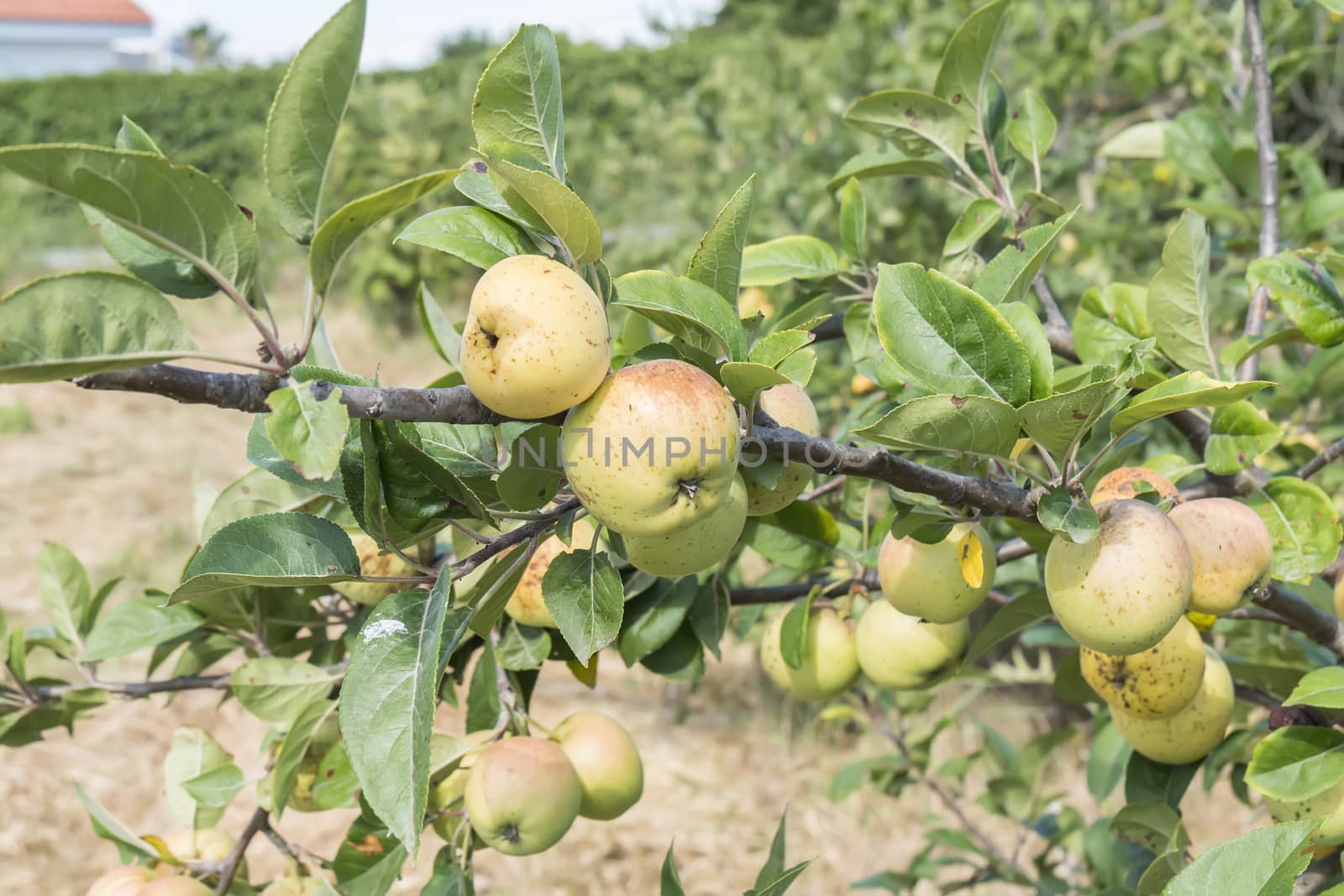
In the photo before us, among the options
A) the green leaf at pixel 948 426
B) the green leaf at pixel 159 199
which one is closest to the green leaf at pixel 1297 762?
the green leaf at pixel 948 426

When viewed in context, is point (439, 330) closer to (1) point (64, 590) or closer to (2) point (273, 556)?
(2) point (273, 556)

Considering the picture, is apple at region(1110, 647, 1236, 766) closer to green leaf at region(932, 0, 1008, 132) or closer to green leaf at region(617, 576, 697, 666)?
green leaf at region(617, 576, 697, 666)

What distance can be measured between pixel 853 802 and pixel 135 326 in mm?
2759

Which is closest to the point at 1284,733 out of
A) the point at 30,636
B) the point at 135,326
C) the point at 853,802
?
the point at 135,326

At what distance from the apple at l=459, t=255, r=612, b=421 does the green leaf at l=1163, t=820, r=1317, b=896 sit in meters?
0.50

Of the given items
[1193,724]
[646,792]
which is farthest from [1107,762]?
[646,792]

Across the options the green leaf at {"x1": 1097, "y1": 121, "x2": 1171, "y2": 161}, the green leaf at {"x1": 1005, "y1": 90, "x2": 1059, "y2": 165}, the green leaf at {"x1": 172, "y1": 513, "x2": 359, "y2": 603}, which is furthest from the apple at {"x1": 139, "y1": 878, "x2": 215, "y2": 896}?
the green leaf at {"x1": 1097, "y1": 121, "x2": 1171, "y2": 161}

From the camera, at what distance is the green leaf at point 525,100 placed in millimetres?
681

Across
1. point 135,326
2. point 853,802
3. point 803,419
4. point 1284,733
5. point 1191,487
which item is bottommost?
point 853,802

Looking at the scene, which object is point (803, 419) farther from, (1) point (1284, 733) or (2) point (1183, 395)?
(1) point (1284, 733)

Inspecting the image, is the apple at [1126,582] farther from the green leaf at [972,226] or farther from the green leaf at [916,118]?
the green leaf at [916,118]

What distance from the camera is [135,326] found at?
0.51 m

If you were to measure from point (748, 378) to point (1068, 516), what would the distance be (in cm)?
25

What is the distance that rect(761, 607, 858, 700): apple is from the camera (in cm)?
118
